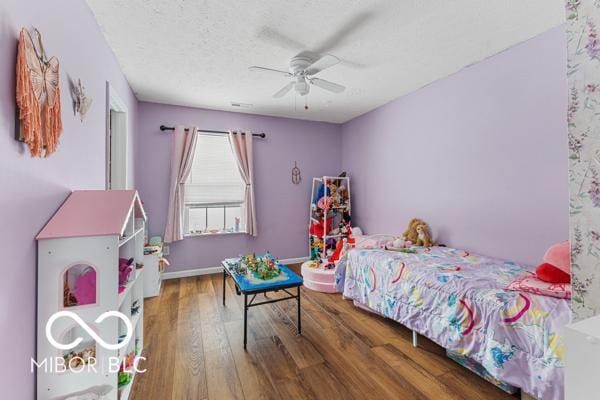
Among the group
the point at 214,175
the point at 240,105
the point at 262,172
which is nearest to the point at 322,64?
the point at 240,105

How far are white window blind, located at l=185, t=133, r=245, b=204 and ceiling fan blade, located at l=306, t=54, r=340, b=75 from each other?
6.34 feet

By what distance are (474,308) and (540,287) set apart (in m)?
0.39

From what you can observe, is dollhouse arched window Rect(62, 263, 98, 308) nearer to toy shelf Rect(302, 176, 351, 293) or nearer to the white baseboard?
the white baseboard

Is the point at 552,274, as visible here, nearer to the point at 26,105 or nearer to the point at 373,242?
the point at 373,242

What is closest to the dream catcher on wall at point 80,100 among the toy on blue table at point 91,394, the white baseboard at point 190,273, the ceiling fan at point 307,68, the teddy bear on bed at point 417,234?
the ceiling fan at point 307,68

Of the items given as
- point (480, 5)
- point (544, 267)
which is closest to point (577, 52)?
point (480, 5)

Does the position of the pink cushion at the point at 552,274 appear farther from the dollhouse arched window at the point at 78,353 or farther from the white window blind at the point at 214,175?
→ the white window blind at the point at 214,175

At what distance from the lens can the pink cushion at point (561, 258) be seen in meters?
1.73

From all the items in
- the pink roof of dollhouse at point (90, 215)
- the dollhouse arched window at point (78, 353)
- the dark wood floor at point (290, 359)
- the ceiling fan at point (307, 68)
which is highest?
the ceiling fan at point (307, 68)

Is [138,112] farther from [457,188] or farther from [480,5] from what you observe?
[457,188]

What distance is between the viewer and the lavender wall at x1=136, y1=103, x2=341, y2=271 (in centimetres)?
377

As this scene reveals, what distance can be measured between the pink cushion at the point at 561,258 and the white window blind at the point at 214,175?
365 centimetres

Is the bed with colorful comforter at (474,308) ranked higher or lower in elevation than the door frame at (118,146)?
lower

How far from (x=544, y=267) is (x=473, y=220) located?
988mm
